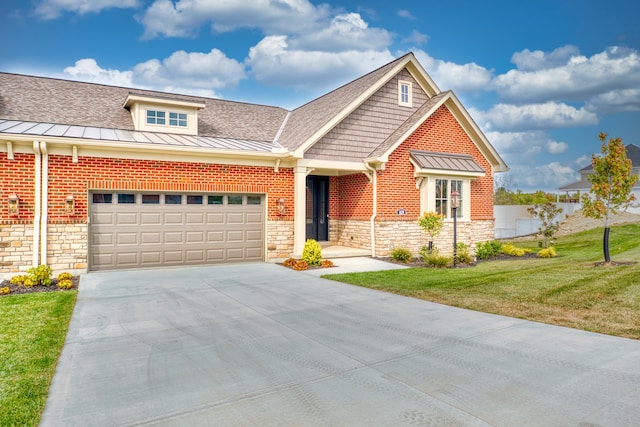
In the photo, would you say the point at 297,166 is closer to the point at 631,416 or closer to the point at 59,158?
the point at 59,158

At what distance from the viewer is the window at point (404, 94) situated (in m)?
16.2

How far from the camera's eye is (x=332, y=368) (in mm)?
4641

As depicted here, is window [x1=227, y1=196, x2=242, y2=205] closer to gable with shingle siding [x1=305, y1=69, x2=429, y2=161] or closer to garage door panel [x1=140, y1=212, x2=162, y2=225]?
garage door panel [x1=140, y1=212, x2=162, y2=225]

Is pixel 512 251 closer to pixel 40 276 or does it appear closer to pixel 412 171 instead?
pixel 412 171

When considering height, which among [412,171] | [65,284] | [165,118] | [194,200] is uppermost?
[165,118]

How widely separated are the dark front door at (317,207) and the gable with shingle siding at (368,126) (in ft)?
7.95

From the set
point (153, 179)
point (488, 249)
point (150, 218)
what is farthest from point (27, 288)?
point (488, 249)

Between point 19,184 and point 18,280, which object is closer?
point 18,280

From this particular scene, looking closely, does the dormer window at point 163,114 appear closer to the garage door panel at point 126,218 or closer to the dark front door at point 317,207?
the garage door panel at point 126,218

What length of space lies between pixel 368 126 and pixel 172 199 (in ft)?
24.7

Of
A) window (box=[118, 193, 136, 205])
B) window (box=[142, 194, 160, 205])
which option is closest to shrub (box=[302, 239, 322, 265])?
window (box=[142, 194, 160, 205])

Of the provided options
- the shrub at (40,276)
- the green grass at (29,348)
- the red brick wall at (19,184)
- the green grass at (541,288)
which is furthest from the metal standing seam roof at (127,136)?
the green grass at (541,288)

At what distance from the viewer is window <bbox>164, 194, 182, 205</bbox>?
12.5 metres

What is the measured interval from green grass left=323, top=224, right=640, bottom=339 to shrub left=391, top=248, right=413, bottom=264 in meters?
1.44
